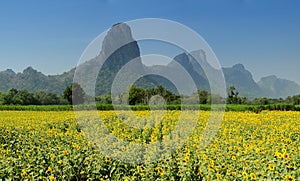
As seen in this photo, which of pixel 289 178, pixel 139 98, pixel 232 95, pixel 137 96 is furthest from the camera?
pixel 232 95

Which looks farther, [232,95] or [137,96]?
[232,95]

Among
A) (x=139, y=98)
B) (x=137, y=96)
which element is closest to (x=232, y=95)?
(x=139, y=98)

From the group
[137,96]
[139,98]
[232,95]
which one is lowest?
[139,98]

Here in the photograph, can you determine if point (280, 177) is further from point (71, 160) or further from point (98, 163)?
point (71, 160)

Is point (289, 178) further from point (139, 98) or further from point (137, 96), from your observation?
point (139, 98)

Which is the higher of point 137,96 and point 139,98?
point 137,96

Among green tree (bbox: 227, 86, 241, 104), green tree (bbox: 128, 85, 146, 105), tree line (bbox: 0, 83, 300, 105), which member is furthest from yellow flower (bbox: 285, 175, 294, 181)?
green tree (bbox: 227, 86, 241, 104)

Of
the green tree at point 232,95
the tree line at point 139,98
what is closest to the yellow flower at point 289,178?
the tree line at point 139,98

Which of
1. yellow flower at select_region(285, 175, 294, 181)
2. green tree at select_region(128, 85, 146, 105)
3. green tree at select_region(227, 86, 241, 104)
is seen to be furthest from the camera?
green tree at select_region(227, 86, 241, 104)

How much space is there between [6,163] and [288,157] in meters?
4.16

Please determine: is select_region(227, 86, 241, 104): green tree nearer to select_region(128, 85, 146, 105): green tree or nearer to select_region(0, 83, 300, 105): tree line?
select_region(0, 83, 300, 105): tree line

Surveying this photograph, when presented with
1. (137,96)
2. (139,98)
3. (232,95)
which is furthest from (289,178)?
(232,95)

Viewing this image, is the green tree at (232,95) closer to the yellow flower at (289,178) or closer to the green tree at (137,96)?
the green tree at (137,96)

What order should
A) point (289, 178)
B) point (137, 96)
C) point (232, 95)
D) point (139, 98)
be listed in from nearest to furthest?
point (289, 178), point (137, 96), point (139, 98), point (232, 95)
